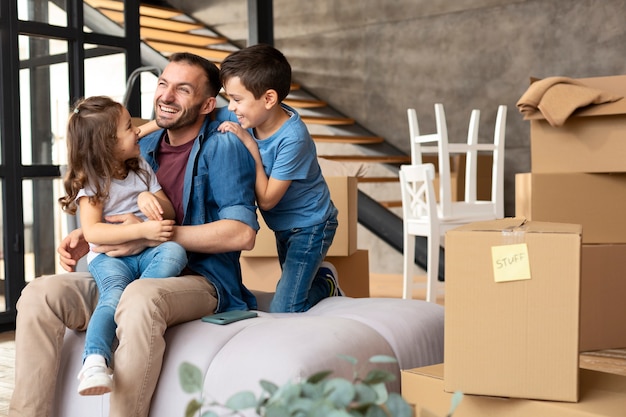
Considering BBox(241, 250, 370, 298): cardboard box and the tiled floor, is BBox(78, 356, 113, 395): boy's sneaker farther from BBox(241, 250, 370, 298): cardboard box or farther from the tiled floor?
BBox(241, 250, 370, 298): cardboard box

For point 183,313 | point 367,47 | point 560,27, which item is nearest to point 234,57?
point 183,313

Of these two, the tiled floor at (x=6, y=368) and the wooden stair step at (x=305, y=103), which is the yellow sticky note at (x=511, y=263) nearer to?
the tiled floor at (x=6, y=368)

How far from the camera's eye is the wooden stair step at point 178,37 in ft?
18.8

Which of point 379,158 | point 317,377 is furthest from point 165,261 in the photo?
point 379,158

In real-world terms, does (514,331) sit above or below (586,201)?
below

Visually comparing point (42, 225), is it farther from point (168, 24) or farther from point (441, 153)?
point (168, 24)

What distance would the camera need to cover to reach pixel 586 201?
330 centimetres

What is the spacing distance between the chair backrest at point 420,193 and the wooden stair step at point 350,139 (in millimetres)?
1484

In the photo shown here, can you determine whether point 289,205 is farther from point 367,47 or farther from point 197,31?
point 197,31

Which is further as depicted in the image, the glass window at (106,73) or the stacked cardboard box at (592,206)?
the glass window at (106,73)

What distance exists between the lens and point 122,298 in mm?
1896

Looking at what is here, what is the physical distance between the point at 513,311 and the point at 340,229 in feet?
4.80

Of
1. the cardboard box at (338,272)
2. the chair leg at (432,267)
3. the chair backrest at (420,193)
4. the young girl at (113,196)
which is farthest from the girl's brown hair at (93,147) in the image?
the chair leg at (432,267)

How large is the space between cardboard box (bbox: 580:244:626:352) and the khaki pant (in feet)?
5.62
